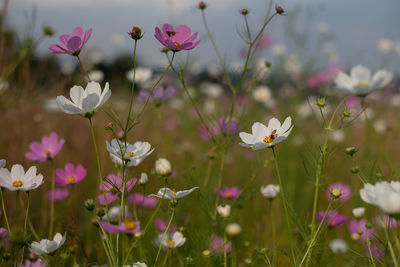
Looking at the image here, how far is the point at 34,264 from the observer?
0.84 meters

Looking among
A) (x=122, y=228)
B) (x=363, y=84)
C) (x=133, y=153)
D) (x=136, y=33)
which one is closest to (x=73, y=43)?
(x=136, y=33)

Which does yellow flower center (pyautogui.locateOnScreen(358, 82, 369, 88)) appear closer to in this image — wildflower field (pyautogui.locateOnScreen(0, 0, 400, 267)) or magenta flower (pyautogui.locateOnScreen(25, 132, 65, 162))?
wildflower field (pyautogui.locateOnScreen(0, 0, 400, 267))

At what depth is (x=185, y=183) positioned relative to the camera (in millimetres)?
1124

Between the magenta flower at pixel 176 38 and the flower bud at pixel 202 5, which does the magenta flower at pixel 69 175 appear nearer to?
the magenta flower at pixel 176 38

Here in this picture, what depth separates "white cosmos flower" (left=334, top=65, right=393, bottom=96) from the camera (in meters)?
0.99

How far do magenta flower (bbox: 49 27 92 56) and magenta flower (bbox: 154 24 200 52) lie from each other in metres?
0.15

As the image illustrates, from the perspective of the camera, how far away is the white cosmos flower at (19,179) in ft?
2.27

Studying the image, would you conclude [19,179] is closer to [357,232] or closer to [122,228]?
[122,228]

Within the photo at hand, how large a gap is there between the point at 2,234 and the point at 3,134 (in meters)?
1.44

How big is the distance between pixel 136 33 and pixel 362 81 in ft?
2.42

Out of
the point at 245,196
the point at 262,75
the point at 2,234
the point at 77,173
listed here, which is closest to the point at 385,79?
the point at 262,75

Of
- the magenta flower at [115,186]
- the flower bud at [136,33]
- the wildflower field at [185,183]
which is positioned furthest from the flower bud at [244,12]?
the magenta flower at [115,186]

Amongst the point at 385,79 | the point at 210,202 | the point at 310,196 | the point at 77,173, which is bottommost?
the point at 310,196

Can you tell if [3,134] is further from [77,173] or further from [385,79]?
[385,79]
